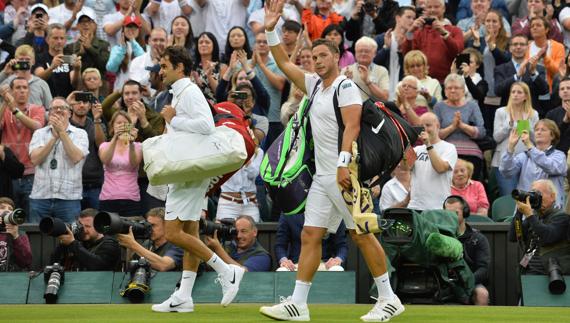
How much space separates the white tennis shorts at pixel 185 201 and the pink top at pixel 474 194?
4.42m

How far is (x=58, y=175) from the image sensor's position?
49.2 feet

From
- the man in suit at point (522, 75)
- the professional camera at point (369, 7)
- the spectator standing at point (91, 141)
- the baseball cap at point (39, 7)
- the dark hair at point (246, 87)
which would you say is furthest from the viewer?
the professional camera at point (369, 7)

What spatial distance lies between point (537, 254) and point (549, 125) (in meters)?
2.38

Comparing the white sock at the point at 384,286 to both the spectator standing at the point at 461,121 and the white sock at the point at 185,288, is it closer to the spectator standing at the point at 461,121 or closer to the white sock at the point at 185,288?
the white sock at the point at 185,288

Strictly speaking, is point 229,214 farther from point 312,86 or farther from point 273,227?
point 312,86

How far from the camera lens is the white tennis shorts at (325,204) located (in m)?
10.0

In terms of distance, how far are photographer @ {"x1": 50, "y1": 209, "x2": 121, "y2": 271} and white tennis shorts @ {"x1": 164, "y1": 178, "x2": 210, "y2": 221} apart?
256 cm

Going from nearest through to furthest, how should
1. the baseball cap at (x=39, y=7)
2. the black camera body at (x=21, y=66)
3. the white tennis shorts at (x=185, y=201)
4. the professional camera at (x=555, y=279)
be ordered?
1. the white tennis shorts at (x=185, y=201)
2. the professional camera at (x=555, y=279)
3. the black camera body at (x=21, y=66)
4. the baseball cap at (x=39, y=7)

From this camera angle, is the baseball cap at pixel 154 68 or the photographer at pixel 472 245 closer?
the photographer at pixel 472 245

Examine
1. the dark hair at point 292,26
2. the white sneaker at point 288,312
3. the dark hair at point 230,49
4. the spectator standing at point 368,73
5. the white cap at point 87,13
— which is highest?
the white cap at point 87,13

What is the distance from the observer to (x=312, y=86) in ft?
34.0

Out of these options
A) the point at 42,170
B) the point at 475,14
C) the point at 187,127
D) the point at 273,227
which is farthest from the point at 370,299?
the point at 475,14

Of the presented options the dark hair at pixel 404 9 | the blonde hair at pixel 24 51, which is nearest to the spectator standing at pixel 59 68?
the blonde hair at pixel 24 51

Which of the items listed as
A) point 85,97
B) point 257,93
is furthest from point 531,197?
point 85,97
